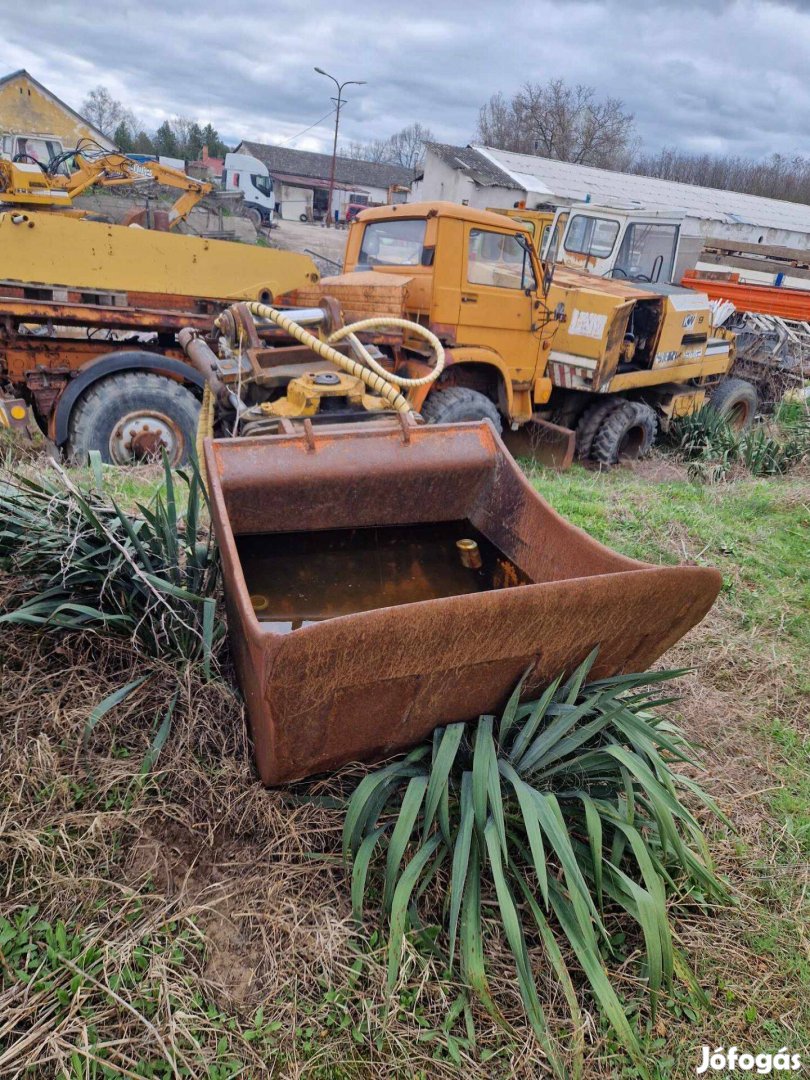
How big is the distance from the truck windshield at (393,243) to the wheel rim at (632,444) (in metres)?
3.08

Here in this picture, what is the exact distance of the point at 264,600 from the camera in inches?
105

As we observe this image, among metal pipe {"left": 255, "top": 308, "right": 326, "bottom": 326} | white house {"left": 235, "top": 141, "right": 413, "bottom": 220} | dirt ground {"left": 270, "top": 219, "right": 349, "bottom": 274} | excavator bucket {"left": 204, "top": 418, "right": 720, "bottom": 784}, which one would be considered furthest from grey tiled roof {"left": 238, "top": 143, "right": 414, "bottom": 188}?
excavator bucket {"left": 204, "top": 418, "right": 720, "bottom": 784}

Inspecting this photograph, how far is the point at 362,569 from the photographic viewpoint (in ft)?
9.74

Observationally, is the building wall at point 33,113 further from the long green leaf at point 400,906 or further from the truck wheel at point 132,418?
the long green leaf at point 400,906

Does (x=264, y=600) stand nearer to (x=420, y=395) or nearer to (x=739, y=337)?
(x=420, y=395)

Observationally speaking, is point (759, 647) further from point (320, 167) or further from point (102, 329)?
point (320, 167)

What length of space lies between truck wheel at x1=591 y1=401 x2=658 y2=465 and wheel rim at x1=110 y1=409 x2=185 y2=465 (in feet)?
13.7

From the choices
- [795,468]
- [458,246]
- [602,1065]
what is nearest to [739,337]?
[795,468]

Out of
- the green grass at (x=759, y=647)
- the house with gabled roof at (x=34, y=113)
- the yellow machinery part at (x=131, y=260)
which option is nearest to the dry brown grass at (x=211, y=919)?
the green grass at (x=759, y=647)

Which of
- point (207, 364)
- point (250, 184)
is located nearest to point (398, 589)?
point (207, 364)

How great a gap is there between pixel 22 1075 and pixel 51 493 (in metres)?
1.71

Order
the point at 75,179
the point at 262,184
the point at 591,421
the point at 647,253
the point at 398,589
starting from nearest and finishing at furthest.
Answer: the point at 398,589 < the point at 591,421 < the point at 75,179 < the point at 647,253 < the point at 262,184

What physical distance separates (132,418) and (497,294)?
318cm

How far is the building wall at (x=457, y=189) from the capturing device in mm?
24188
